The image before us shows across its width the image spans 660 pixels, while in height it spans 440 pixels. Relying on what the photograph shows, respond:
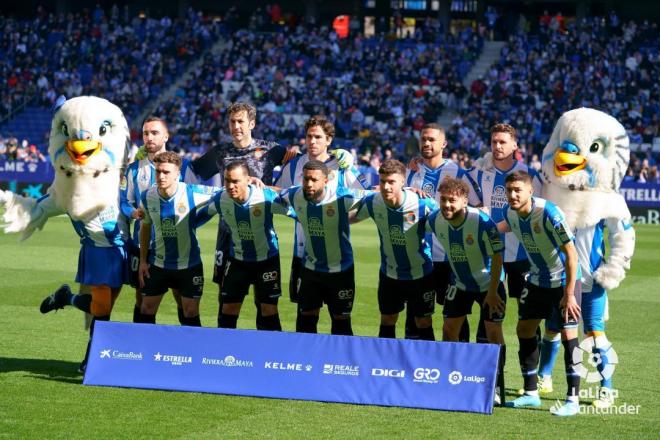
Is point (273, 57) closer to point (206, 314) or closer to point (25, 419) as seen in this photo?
point (206, 314)

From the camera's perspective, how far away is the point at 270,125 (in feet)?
117

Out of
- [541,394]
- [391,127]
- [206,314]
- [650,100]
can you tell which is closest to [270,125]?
[391,127]

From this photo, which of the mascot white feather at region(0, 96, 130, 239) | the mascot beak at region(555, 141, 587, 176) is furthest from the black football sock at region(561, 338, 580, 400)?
the mascot white feather at region(0, 96, 130, 239)

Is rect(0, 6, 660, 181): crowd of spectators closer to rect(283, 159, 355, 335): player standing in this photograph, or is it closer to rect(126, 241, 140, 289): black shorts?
rect(126, 241, 140, 289): black shorts

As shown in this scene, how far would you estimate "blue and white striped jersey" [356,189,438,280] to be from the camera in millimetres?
→ 8188

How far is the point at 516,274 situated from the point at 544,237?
1464 mm

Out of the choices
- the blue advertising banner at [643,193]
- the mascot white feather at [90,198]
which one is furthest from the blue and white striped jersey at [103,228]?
the blue advertising banner at [643,193]

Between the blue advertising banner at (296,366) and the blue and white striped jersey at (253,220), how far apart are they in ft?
3.05

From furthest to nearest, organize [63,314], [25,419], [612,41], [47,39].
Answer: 1. [47,39]
2. [612,41]
3. [63,314]
4. [25,419]

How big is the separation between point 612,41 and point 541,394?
1246 inches

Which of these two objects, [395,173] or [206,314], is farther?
[206,314]

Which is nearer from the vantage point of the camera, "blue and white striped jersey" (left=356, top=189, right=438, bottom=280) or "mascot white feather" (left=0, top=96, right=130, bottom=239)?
"blue and white striped jersey" (left=356, top=189, right=438, bottom=280)

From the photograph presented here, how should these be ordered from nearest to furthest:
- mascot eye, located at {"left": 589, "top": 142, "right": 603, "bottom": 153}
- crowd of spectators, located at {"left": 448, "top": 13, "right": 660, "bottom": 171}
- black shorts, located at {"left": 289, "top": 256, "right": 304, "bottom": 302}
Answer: mascot eye, located at {"left": 589, "top": 142, "right": 603, "bottom": 153}
black shorts, located at {"left": 289, "top": 256, "right": 304, "bottom": 302}
crowd of spectators, located at {"left": 448, "top": 13, "right": 660, "bottom": 171}

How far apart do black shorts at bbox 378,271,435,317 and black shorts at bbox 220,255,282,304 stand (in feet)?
2.87
